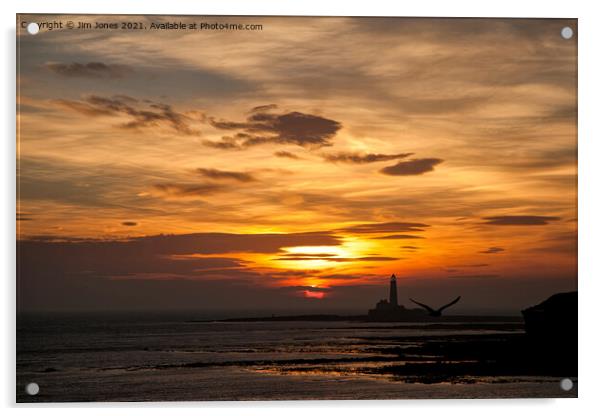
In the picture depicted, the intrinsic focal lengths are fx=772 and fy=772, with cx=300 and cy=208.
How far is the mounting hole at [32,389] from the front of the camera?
12.3 feet

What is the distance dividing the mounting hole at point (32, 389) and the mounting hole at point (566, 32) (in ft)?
10.4

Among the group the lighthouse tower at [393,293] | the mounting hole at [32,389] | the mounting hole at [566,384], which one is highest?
the lighthouse tower at [393,293]

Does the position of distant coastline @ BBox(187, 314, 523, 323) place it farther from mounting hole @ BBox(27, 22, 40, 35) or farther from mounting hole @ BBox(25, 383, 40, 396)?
mounting hole @ BBox(27, 22, 40, 35)

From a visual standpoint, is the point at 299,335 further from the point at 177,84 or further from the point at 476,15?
the point at 476,15

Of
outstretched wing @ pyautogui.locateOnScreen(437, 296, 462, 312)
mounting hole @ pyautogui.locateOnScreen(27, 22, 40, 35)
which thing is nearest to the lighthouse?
outstretched wing @ pyautogui.locateOnScreen(437, 296, 462, 312)

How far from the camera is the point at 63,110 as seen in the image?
3818mm

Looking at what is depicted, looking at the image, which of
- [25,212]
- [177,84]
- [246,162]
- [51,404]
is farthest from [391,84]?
[51,404]

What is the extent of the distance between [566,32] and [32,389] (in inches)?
127

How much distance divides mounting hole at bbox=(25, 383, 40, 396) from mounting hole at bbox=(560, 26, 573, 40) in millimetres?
3163

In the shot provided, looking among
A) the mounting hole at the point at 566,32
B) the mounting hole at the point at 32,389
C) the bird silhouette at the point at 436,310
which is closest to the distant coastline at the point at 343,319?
the bird silhouette at the point at 436,310

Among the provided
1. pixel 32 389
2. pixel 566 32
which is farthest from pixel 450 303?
pixel 32 389

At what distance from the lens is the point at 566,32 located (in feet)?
13.0

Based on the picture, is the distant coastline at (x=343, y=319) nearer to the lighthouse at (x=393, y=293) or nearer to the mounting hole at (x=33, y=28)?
the lighthouse at (x=393, y=293)

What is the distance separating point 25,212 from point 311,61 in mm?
1601
